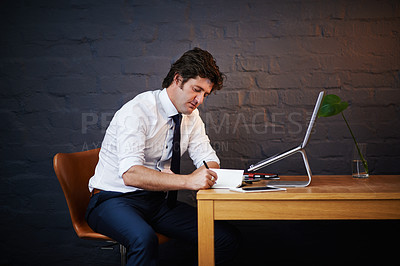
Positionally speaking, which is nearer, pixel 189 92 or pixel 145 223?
pixel 145 223

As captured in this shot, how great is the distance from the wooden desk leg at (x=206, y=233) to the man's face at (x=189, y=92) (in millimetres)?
659

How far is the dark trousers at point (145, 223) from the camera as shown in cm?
147

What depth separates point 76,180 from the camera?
5.83 ft

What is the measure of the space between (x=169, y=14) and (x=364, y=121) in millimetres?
1447

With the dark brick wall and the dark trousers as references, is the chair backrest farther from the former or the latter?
the dark brick wall

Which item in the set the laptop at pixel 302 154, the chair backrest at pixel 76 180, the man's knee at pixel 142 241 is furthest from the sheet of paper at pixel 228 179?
the chair backrest at pixel 76 180

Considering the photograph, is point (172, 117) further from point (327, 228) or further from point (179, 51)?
point (327, 228)

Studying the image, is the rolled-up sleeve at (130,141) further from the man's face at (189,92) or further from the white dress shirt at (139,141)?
the man's face at (189,92)

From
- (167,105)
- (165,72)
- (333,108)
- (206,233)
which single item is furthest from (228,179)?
(165,72)

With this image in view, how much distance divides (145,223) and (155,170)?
0.77ft

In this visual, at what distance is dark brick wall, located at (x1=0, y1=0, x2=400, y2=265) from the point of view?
7.51ft

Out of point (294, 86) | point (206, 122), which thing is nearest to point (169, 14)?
point (206, 122)

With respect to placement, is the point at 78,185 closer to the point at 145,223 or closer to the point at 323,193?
the point at 145,223

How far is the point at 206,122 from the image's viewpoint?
2.35 m
